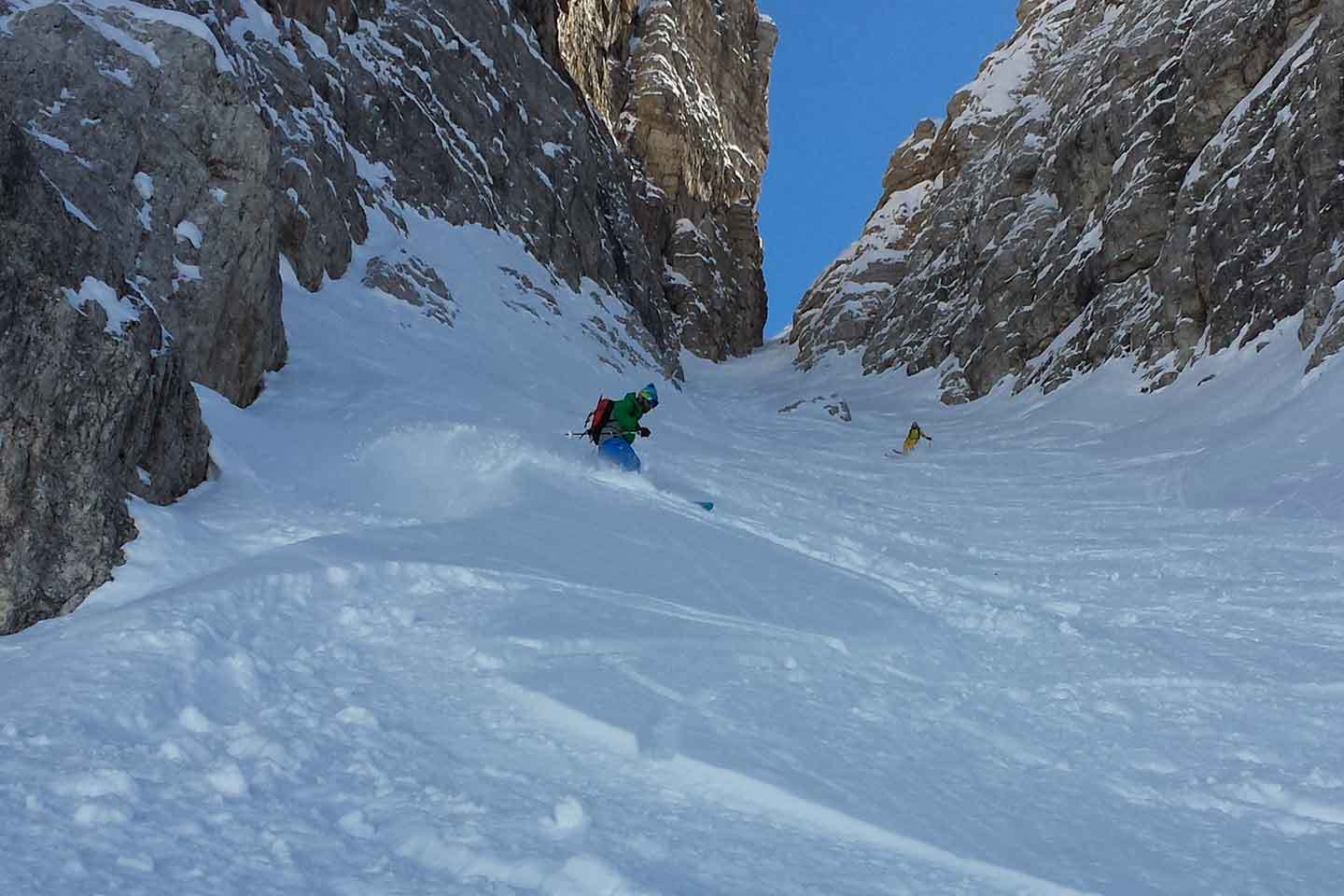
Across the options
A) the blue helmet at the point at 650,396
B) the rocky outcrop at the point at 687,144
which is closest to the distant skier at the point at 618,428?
the blue helmet at the point at 650,396

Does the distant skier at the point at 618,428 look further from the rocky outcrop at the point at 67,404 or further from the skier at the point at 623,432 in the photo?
the rocky outcrop at the point at 67,404

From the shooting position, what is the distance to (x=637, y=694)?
187 inches

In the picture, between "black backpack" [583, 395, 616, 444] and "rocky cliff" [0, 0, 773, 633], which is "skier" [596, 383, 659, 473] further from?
"rocky cliff" [0, 0, 773, 633]

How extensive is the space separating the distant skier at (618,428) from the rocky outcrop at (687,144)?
5376 centimetres

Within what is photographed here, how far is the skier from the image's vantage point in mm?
12586

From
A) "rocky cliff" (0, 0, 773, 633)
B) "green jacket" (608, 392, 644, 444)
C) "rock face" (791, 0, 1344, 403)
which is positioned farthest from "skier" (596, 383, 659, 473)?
"rock face" (791, 0, 1344, 403)

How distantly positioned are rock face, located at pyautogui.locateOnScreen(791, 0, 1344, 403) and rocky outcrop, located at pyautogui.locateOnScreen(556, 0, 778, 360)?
14965 millimetres

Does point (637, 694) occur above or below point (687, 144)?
below

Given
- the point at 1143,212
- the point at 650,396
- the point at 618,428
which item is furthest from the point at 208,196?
the point at 1143,212

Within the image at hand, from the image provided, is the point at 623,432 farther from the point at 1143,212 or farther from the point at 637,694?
the point at 1143,212

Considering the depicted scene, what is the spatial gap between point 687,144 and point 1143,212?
4590 centimetres

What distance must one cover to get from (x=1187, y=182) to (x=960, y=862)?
3463cm

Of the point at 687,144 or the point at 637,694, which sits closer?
the point at 637,694

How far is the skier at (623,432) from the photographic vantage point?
12586mm
